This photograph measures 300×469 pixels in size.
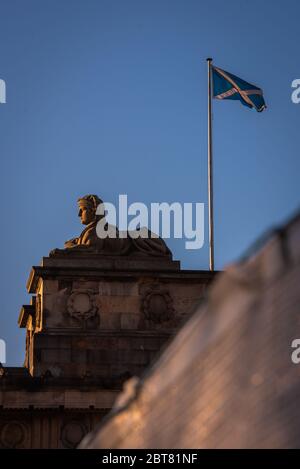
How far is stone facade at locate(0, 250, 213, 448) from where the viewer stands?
148 feet

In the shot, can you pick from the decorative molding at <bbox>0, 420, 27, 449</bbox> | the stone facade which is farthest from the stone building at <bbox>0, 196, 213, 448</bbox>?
the decorative molding at <bbox>0, 420, 27, 449</bbox>

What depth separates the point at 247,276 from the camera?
7.03 m

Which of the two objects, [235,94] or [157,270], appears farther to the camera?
[235,94]

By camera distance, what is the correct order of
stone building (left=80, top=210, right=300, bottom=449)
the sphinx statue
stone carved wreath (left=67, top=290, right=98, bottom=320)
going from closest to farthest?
stone building (left=80, top=210, right=300, bottom=449) < stone carved wreath (left=67, top=290, right=98, bottom=320) < the sphinx statue

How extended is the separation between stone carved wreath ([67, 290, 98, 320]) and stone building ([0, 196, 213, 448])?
0.03 m

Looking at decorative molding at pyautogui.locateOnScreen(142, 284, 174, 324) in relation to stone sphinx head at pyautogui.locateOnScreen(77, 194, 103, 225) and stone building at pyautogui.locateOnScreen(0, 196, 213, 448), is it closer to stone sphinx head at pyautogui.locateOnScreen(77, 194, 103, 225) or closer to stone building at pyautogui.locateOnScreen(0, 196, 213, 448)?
stone building at pyautogui.locateOnScreen(0, 196, 213, 448)

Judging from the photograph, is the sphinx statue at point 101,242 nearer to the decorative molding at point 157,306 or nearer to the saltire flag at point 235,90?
the decorative molding at point 157,306

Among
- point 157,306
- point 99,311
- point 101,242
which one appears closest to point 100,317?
point 99,311

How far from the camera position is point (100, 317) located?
1837 inches

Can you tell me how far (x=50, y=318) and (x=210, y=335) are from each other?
39309mm

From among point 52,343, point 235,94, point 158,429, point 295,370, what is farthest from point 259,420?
point 235,94

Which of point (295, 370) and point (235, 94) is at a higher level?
point (235, 94)

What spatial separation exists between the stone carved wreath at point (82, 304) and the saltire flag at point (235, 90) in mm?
9992
